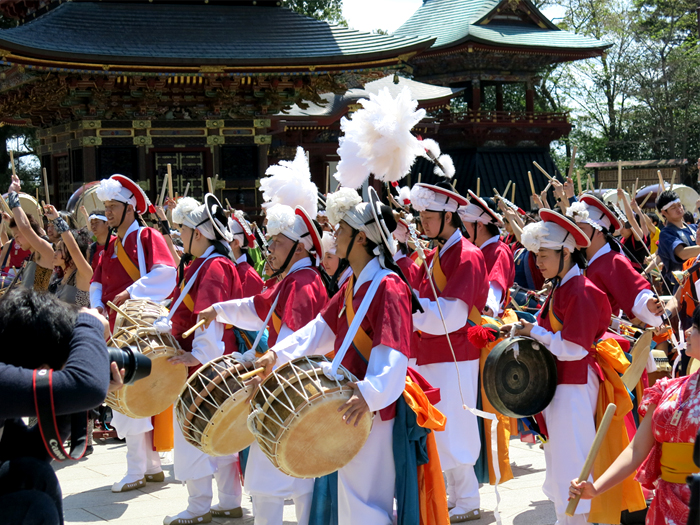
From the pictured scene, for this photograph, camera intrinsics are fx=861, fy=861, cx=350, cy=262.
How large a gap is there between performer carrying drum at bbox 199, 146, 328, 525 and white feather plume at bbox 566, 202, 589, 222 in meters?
1.44

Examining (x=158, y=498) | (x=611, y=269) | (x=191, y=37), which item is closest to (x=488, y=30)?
(x=191, y=37)

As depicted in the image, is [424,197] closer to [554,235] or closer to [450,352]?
[450,352]

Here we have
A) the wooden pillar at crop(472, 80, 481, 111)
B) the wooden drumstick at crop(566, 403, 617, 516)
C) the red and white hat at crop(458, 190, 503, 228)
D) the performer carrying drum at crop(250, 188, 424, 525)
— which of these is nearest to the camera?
the wooden drumstick at crop(566, 403, 617, 516)

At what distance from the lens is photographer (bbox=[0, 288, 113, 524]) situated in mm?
2062

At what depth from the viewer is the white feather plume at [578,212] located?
15.7 ft

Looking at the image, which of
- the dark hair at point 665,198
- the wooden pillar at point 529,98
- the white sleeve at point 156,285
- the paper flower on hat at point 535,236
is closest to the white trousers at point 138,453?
the white sleeve at point 156,285

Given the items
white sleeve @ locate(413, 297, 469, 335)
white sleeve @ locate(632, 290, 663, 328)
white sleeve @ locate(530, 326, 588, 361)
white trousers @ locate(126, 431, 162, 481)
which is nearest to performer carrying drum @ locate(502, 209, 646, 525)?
white sleeve @ locate(530, 326, 588, 361)

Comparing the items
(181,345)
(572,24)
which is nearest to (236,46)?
(181,345)

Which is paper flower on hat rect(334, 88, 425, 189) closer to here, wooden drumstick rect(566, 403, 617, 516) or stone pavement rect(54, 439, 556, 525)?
wooden drumstick rect(566, 403, 617, 516)

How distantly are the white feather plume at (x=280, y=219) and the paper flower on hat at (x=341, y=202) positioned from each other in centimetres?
82

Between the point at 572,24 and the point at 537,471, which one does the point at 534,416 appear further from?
the point at 572,24

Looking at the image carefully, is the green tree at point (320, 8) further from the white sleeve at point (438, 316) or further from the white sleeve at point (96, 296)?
the white sleeve at point (438, 316)

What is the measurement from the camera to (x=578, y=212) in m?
4.77

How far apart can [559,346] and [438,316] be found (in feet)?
2.58
